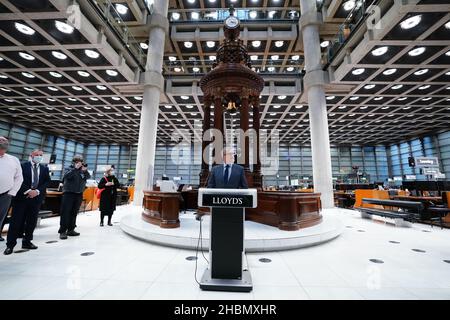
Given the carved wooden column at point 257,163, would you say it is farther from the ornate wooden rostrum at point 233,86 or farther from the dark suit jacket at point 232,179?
the dark suit jacket at point 232,179

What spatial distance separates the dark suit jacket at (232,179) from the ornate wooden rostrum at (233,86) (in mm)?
2601

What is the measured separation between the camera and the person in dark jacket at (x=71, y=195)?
4152 millimetres

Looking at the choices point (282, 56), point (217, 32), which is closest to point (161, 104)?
point (217, 32)

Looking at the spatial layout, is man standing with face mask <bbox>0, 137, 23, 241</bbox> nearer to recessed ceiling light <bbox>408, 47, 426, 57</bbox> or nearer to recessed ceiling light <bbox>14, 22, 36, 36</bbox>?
recessed ceiling light <bbox>14, 22, 36, 36</bbox>

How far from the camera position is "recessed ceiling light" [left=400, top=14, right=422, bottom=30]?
280 inches

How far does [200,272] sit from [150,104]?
34.9ft

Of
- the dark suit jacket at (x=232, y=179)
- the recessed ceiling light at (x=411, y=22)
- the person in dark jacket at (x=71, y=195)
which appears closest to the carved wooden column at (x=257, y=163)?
the dark suit jacket at (x=232, y=179)

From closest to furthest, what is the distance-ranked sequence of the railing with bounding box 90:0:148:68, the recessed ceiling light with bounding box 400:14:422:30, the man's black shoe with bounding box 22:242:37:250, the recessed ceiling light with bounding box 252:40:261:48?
the man's black shoe with bounding box 22:242:37:250
the recessed ceiling light with bounding box 400:14:422:30
the railing with bounding box 90:0:148:68
the recessed ceiling light with bounding box 252:40:261:48

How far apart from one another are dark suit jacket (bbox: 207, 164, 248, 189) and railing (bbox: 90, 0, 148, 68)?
9.82 metres

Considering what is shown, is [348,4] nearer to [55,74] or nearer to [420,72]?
[420,72]

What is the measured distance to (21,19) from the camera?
755 centimetres

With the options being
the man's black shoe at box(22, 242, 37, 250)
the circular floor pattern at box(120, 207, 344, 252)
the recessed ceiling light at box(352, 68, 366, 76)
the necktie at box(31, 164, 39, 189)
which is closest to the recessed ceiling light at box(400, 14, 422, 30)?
the recessed ceiling light at box(352, 68, 366, 76)

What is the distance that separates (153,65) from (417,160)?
14.7 m
